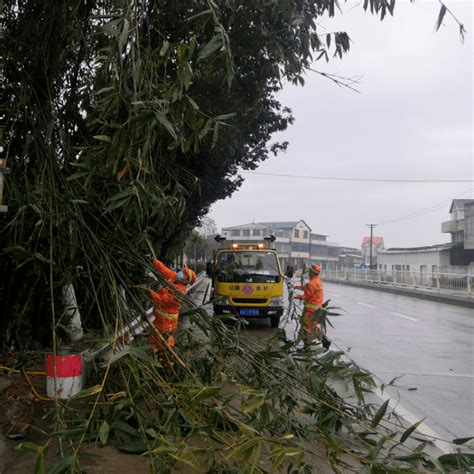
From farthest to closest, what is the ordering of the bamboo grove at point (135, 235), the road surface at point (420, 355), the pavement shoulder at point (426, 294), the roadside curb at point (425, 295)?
the pavement shoulder at point (426, 294) → the roadside curb at point (425, 295) → the road surface at point (420, 355) → the bamboo grove at point (135, 235)

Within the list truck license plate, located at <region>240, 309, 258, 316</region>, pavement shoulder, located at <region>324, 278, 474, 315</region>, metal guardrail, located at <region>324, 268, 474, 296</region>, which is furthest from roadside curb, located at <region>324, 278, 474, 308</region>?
truck license plate, located at <region>240, 309, 258, 316</region>

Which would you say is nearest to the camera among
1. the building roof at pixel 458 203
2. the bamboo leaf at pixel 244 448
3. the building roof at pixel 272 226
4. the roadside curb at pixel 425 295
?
the bamboo leaf at pixel 244 448

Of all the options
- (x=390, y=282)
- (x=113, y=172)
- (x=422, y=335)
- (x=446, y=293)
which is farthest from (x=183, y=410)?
(x=390, y=282)

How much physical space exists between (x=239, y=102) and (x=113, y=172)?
599 centimetres

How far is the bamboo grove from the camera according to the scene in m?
3.04

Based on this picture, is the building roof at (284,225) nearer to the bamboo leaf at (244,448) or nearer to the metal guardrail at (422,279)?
the metal guardrail at (422,279)

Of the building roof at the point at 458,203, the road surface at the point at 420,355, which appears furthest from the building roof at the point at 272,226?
the road surface at the point at 420,355

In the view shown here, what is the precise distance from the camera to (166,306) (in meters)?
5.39

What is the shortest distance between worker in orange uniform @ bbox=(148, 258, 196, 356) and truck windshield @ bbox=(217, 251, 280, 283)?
484cm

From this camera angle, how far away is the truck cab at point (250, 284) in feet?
36.3

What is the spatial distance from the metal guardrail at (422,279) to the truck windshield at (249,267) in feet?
40.3

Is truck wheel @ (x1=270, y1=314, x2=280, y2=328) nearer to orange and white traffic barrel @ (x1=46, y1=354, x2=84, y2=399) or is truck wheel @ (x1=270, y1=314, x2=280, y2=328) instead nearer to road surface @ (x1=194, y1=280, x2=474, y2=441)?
road surface @ (x1=194, y1=280, x2=474, y2=441)

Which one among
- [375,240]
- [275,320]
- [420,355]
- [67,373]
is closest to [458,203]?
[375,240]

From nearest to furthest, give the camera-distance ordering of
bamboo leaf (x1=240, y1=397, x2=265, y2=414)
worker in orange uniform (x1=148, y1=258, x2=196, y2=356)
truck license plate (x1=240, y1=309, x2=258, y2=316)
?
1. bamboo leaf (x1=240, y1=397, x2=265, y2=414)
2. worker in orange uniform (x1=148, y1=258, x2=196, y2=356)
3. truck license plate (x1=240, y1=309, x2=258, y2=316)
